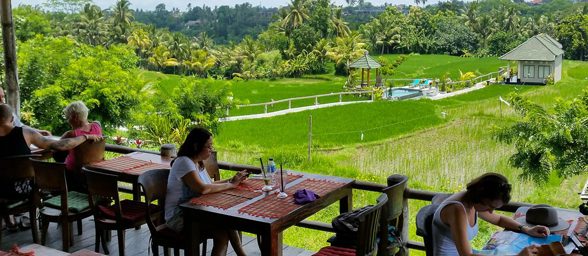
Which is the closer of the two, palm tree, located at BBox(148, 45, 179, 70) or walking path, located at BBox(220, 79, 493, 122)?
walking path, located at BBox(220, 79, 493, 122)

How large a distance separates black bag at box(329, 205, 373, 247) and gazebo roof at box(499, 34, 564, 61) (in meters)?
35.5

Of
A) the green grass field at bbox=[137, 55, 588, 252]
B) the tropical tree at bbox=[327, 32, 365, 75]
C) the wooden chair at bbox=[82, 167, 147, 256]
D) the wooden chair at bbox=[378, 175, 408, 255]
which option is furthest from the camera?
the tropical tree at bbox=[327, 32, 365, 75]

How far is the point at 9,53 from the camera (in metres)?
5.16

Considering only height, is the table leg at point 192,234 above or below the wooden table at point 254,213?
below

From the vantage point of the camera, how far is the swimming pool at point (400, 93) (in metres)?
33.3

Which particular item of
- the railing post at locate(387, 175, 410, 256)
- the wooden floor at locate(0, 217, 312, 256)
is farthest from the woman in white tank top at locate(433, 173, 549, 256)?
the wooden floor at locate(0, 217, 312, 256)

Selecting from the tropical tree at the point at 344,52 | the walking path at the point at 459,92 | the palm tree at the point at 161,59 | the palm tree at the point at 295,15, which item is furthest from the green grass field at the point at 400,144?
the palm tree at the point at 295,15

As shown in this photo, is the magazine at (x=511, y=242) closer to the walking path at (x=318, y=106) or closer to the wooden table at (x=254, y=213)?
the wooden table at (x=254, y=213)

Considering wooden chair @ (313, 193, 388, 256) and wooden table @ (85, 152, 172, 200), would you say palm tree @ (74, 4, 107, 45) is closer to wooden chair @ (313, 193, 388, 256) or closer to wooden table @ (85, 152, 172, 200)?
wooden table @ (85, 152, 172, 200)

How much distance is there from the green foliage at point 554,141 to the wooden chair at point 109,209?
10.0 metres

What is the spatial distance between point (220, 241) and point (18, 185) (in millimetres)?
1370

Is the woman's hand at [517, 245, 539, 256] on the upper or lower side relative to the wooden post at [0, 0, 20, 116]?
lower

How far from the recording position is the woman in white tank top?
96.8 inches

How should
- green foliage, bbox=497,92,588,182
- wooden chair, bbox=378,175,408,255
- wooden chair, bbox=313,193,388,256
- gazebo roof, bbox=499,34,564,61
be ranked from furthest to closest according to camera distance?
gazebo roof, bbox=499,34,564,61 → green foliage, bbox=497,92,588,182 → wooden chair, bbox=378,175,408,255 → wooden chair, bbox=313,193,388,256
